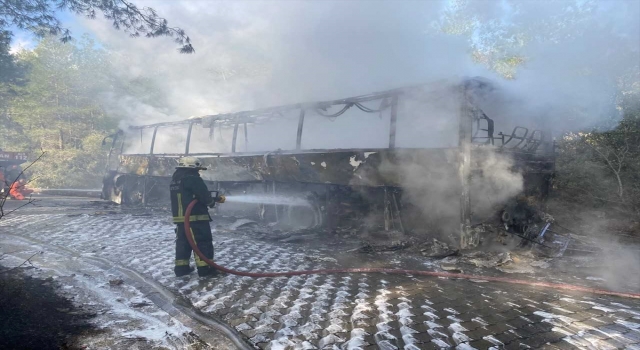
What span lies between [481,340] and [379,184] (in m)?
→ 4.08

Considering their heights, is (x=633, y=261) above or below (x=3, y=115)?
below

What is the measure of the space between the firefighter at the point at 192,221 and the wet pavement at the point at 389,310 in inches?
8.3

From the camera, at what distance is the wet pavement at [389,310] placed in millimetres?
2891

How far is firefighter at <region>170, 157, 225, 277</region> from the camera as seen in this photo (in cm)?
470

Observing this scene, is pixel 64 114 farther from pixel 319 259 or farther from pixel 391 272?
pixel 391 272

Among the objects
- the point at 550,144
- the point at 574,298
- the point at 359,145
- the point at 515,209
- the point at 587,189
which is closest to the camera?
the point at 574,298

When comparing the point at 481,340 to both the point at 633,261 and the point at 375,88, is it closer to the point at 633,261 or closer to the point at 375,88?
the point at 633,261

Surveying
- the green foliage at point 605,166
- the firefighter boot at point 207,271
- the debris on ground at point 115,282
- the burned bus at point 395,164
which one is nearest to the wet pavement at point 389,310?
the firefighter boot at point 207,271

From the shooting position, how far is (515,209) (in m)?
6.54

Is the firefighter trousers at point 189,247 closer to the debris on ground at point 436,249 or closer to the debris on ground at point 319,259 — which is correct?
the debris on ground at point 319,259

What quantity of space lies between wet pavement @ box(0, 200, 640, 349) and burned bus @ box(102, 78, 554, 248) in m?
1.58

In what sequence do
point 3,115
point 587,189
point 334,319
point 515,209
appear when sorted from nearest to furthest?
point 334,319
point 515,209
point 587,189
point 3,115

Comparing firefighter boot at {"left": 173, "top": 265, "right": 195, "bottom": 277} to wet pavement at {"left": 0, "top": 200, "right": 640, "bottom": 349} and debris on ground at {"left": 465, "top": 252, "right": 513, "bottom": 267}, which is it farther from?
debris on ground at {"left": 465, "top": 252, "right": 513, "bottom": 267}

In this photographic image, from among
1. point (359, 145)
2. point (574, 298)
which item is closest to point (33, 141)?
point (359, 145)
